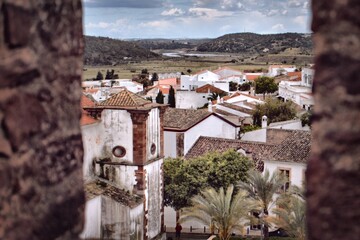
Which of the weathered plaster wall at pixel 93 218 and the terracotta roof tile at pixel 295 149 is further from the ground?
the terracotta roof tile at pixel 295 149

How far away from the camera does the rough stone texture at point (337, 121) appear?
2145 millimetres

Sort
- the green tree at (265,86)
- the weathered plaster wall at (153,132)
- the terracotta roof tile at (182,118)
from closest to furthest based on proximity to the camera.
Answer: the weathered plaster wall at (153,132) → the terracotta roof tile at (182,118) → the green tree at (265,86)

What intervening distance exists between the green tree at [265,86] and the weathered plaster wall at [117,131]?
161ft

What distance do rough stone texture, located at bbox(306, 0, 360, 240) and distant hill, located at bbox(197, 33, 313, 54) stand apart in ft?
458

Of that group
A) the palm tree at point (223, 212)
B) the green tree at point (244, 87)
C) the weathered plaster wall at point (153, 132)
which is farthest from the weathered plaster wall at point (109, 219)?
the green tree at point (244, 87)

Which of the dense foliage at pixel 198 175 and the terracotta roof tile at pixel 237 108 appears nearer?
the dense foliage at pixel 198 175

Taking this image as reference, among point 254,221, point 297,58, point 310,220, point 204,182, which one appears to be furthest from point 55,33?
point 297,58

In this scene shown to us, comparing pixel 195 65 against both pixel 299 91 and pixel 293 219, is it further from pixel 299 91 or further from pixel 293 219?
pixel 293 219

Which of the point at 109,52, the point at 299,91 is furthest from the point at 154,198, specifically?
the point at 109,52

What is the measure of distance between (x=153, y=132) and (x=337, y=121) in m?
18.6

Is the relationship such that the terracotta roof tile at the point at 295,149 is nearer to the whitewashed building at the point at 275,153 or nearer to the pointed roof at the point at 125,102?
the whitewashed building at the point at 275,153

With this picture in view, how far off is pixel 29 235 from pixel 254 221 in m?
16.8

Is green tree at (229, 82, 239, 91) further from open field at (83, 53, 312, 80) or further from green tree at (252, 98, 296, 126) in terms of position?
open field at (83, 53, 312, 80)

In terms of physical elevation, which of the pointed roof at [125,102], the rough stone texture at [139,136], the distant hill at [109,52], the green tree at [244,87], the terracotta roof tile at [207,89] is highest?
the distant hill at [109,52]
